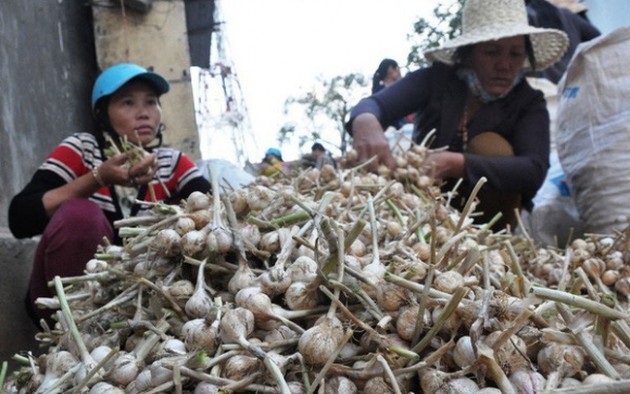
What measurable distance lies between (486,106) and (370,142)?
56cm

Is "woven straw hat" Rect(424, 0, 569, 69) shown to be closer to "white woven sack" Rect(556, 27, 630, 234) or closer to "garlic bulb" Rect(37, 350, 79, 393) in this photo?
"white woven sack" Rect(556, 27, 630, 234)

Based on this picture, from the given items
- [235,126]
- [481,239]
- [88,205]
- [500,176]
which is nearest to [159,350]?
[481,239]

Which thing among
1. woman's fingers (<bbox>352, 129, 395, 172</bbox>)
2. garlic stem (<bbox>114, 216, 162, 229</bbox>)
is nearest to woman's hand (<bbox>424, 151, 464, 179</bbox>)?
woman's fingers (<bbox>352, 129, 395, 172</bbox>)

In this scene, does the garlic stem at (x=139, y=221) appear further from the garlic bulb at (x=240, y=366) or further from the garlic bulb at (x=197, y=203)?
the garlic bulb at (x=240, y=366)

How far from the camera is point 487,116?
2.33 meters

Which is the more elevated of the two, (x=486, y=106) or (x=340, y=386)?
(x=486, y=106)

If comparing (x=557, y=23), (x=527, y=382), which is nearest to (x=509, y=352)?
(x=527, y=382)

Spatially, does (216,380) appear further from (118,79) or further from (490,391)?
(118,79)

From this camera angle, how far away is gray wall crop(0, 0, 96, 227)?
2.21m

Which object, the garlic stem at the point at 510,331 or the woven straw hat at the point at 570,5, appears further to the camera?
the woven straw hat at the point at 570,5

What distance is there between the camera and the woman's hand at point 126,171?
157cm

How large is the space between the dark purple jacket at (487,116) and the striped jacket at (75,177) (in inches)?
27.9

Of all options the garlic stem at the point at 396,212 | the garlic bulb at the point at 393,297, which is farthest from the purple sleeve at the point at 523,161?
the garlic bulb at the point at 393,297

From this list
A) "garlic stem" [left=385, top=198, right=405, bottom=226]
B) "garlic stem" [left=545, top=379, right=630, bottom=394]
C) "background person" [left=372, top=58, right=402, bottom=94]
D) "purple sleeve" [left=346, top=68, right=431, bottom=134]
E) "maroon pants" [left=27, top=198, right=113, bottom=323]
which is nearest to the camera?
"garlic stem" [left=545, top=379, right=630, bottom=394]
